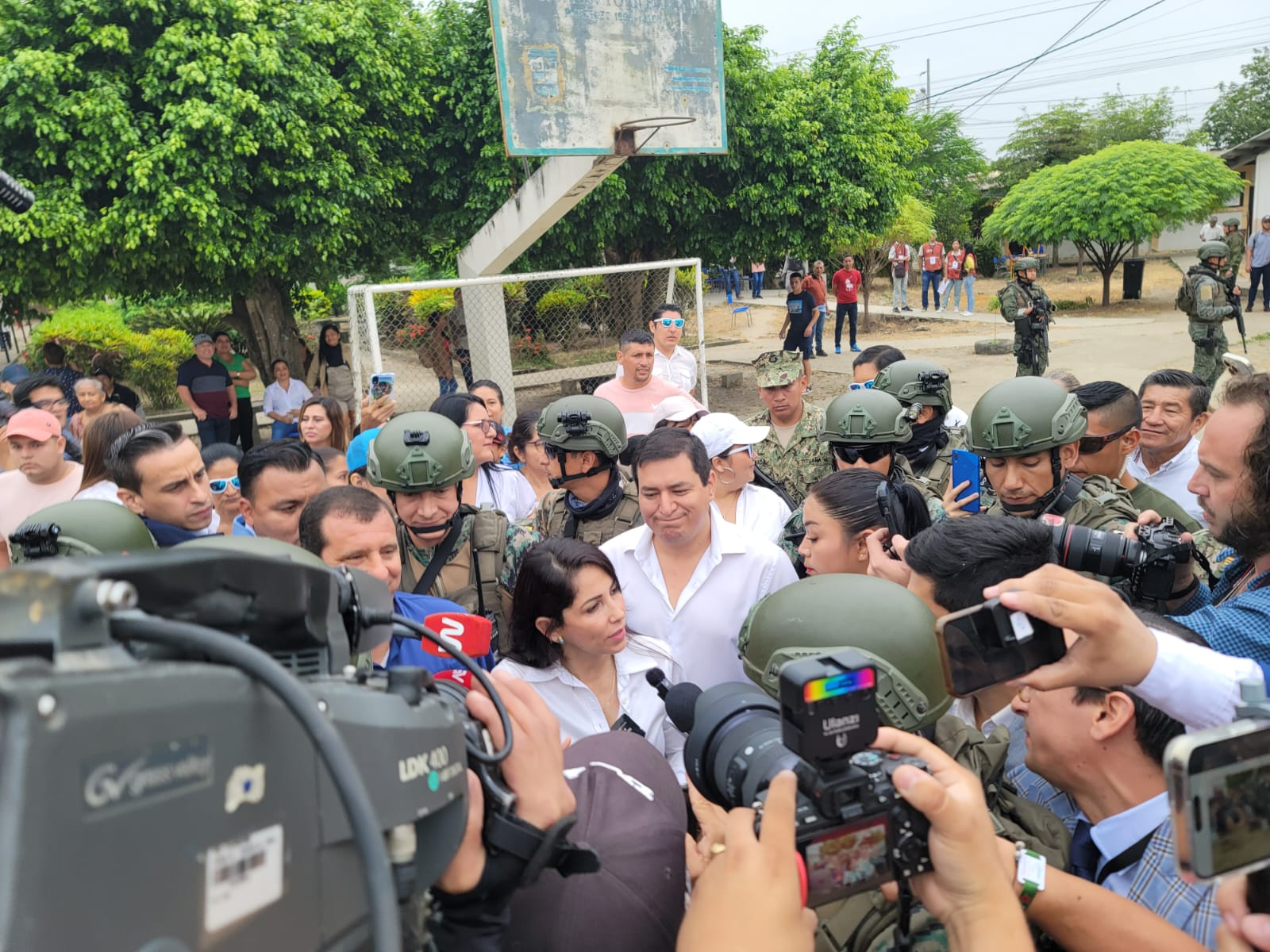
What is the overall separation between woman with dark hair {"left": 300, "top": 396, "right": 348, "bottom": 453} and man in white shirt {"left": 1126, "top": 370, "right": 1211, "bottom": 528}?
15.1ft

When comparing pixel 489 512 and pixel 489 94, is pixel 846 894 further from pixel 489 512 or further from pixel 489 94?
pixel 489 94

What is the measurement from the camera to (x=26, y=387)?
7160 millimetres

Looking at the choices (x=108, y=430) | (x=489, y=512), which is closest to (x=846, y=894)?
(x=489, y=512)

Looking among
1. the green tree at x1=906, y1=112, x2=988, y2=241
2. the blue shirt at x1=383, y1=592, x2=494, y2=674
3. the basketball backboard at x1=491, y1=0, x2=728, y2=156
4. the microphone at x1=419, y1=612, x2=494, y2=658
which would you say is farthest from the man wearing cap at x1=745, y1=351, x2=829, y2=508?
the green tree at x1=906, y1=112, x2=988, y2=241

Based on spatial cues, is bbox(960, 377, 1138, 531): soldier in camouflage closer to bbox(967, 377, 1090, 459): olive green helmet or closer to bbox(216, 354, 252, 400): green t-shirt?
bbox(967, 377, 1090, 459): olive green helmet

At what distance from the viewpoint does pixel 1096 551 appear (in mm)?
2951

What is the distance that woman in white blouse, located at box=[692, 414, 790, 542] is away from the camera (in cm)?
451

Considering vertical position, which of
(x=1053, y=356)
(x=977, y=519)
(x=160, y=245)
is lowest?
(x=1053, y=356)

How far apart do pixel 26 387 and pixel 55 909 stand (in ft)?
25.6

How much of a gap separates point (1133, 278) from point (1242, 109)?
35.6m

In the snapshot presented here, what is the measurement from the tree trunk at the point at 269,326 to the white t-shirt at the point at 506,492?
9.17 meters

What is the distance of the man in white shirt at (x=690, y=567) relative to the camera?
3.46 metres

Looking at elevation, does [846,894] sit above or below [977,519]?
below

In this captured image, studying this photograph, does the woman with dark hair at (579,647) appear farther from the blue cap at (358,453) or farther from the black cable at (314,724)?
the black cable at (314,724)
